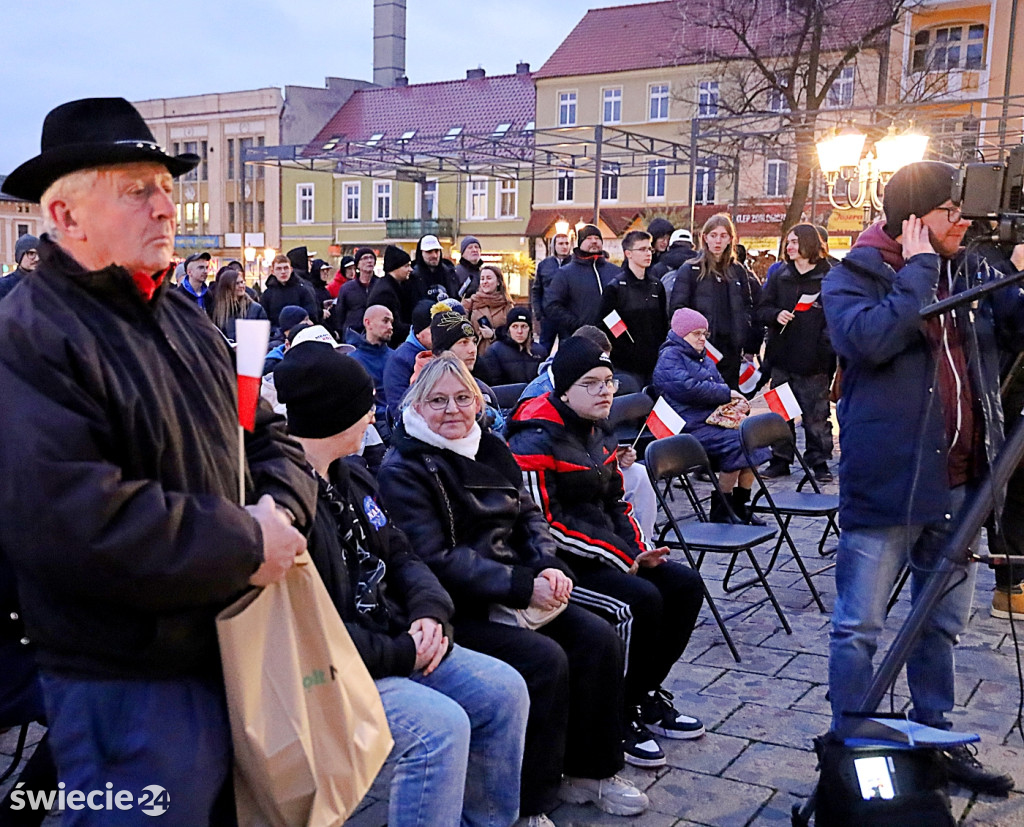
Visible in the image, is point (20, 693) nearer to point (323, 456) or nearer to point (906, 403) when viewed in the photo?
point (323, 456)

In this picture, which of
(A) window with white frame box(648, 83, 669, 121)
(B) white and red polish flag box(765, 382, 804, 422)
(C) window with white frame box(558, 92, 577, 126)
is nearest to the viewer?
(B) white and red polish flag box(765, 382, 804, 422)

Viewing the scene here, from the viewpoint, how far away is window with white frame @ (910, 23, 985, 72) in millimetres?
25906

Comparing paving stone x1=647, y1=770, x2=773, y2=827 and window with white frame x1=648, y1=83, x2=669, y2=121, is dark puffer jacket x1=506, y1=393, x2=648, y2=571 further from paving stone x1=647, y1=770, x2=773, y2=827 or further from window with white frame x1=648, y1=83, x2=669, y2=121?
window with white frame x1=648, y1=83, x2=669, y2=121

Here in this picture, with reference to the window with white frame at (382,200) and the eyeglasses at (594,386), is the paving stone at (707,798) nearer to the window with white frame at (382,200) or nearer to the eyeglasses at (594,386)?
the eyeglasses at (594,386)

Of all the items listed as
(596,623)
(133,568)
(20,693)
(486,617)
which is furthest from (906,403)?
(20,693)

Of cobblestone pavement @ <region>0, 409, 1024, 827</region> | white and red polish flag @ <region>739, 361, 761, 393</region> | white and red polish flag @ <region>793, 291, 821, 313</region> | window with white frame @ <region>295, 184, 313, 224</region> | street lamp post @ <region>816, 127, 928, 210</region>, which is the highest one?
window with white frame @ <region>295, 184, 313, 224</region>

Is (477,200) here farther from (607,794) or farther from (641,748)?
(607,794)

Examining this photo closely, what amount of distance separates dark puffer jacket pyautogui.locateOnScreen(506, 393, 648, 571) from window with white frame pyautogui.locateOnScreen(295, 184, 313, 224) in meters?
44.9

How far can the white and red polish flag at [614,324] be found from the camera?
25.0ft

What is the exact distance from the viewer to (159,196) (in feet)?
6.44

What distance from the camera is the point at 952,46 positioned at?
85.8 feet

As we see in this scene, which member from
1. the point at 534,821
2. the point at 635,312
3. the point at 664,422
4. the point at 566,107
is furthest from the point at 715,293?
the point at 566,107

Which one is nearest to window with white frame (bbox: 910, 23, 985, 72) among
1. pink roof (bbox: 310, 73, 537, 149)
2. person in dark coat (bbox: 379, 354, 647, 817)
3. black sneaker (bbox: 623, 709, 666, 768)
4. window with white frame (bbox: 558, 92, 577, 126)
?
window with white frame (bbox: 558, 92, 577, 126)

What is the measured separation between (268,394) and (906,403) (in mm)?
2558
